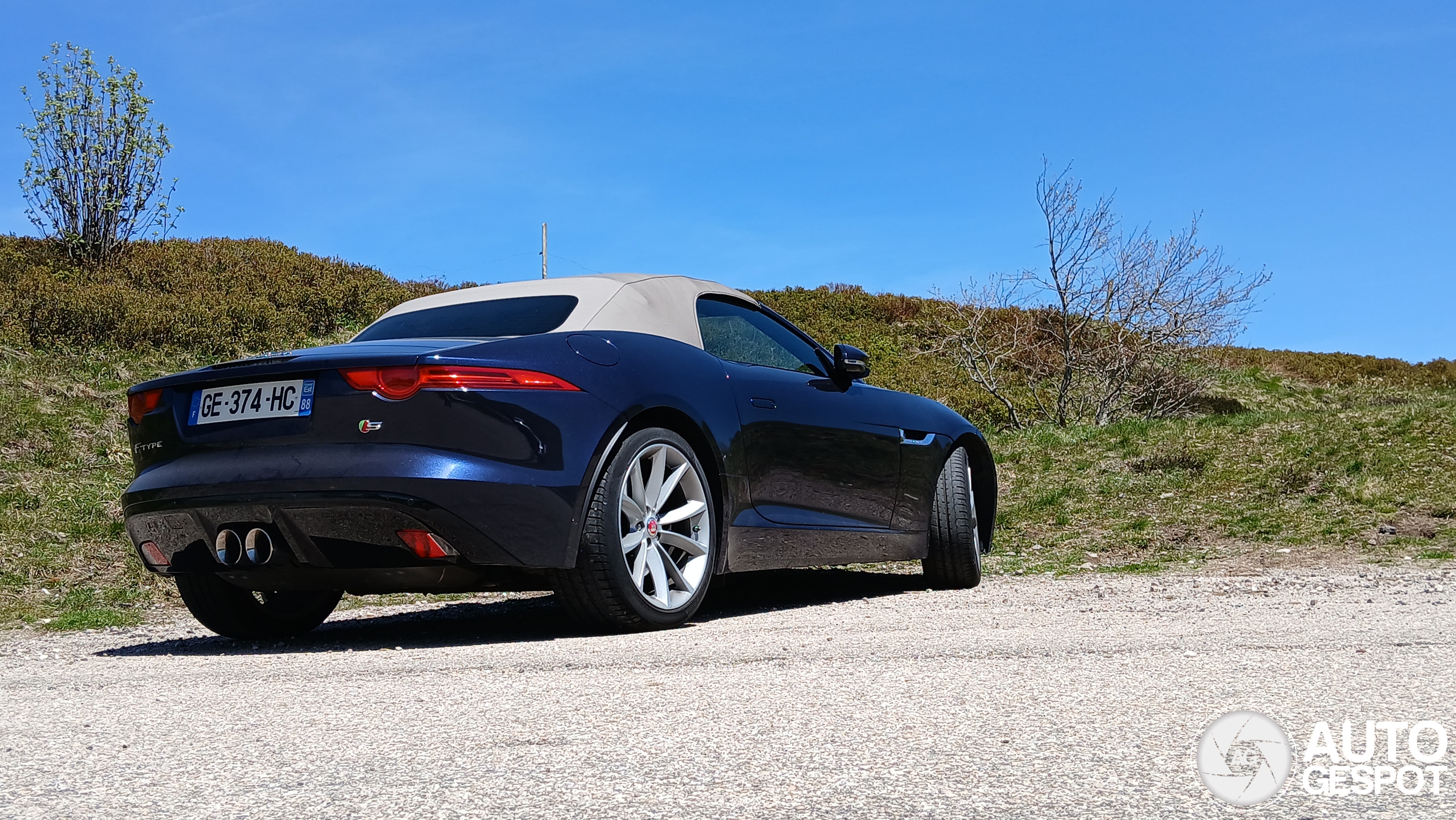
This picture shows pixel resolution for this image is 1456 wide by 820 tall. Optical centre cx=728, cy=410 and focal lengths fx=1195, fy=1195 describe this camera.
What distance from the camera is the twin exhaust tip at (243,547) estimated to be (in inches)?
154

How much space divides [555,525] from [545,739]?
1.43m

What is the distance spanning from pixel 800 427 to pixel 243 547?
221 cm

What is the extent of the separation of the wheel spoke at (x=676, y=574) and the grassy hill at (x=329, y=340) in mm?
3130

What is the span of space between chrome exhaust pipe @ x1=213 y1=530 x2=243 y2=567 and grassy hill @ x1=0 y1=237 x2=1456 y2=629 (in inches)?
87.7

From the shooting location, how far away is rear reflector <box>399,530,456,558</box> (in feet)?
12.2

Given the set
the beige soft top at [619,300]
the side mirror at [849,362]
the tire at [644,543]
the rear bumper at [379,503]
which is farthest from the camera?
the side mirror at [849,362]

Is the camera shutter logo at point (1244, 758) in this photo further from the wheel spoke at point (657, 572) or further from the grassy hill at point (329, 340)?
the grassy hill at point (329, 340)

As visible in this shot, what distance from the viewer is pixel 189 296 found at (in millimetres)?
15219

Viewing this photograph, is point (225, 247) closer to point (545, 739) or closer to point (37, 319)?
point (37, 319)

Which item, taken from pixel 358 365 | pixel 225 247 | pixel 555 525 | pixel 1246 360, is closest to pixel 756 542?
pixel 555 525

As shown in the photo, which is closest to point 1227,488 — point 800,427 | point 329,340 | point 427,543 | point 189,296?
point 800,427

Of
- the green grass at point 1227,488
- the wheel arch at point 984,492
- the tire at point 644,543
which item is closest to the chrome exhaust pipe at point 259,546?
the tire at point 644,543

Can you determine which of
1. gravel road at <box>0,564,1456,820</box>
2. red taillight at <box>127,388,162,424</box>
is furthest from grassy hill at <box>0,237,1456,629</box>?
gravel road at <box>0,564,1456,820</box>

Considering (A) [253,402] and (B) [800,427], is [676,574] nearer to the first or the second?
(B) [800,427]
